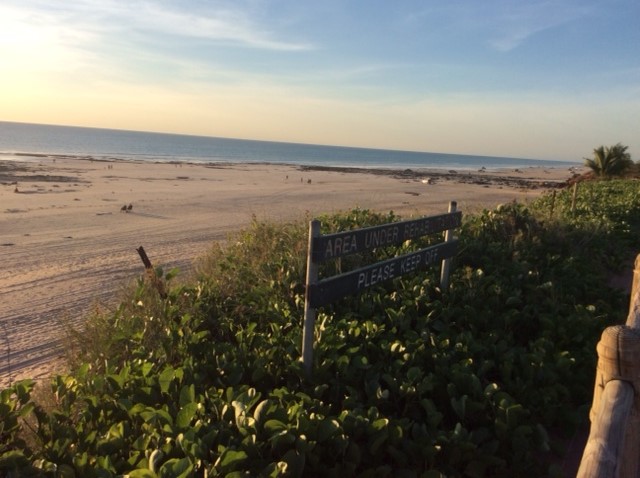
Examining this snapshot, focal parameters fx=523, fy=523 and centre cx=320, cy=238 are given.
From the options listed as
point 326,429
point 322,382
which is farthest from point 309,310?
point 326,429

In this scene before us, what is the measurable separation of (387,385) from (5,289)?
665 cm

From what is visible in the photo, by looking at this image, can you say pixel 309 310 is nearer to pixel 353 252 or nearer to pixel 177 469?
pixel 353 252

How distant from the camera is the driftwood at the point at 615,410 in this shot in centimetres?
175

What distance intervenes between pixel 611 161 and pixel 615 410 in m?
32.2

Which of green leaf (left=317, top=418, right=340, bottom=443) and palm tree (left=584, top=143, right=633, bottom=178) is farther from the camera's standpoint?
palm tree (left=584, top=143, right=633, bottom=178)

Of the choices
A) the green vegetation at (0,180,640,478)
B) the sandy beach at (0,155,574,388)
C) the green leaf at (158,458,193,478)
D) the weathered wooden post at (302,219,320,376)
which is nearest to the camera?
the green leaf at (158,458,193,478)

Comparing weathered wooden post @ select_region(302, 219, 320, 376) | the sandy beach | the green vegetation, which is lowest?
the sandy beach

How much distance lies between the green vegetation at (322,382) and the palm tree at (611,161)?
27026 millimetres

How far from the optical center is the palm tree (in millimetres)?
29688

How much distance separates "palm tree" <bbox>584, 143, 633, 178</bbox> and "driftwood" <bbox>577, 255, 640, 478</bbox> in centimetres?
3142

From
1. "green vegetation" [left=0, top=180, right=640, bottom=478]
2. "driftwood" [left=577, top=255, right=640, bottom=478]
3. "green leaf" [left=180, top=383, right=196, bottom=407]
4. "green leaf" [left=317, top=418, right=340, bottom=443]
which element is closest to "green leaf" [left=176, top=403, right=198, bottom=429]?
"green vegetation" [left=0, top=180, right=640, bottom=478]

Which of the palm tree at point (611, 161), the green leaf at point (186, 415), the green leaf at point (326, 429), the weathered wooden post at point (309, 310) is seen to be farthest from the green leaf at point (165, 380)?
the palm tree at point (611, 161)

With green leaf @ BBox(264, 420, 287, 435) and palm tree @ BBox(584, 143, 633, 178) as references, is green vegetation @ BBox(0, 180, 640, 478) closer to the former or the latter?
green leaf @ BBox(264, 420, 287, 435)

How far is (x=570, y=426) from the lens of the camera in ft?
12.3
